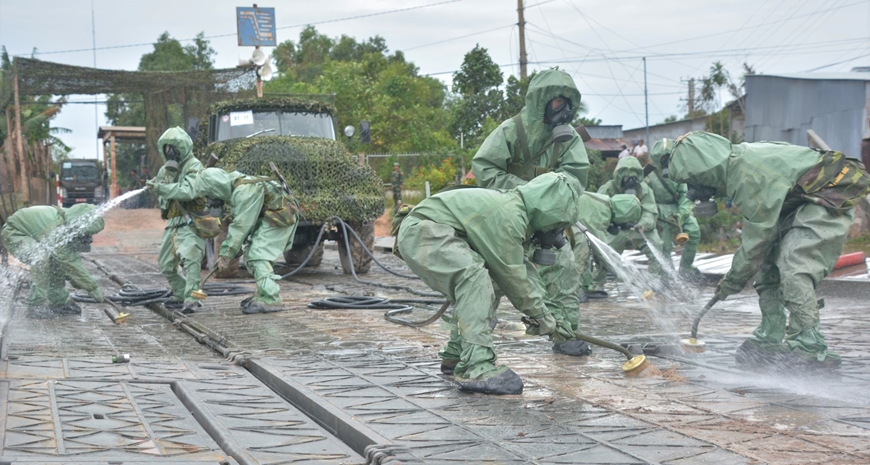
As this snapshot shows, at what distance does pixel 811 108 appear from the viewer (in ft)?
63.2

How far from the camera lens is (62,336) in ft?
26.7

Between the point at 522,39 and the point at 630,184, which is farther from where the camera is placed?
the point at 522,39

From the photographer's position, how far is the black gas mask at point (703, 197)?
6.58m

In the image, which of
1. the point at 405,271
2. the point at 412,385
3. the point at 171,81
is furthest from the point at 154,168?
the point at 412,385

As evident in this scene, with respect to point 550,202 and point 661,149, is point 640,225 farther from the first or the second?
point 550,202

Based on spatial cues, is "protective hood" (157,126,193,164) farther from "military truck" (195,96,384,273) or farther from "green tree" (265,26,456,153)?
"green tree" (265,26,456,153)

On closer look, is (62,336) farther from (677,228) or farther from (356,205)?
(677,228)

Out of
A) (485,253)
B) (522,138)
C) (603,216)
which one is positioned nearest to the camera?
(485,253)

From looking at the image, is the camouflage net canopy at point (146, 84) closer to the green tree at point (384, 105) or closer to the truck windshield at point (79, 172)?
the green tree at point (384, 105)

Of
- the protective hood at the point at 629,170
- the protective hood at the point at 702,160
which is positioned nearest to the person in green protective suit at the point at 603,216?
the protective hood at the point at 629,170

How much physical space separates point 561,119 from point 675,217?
5.29 meters

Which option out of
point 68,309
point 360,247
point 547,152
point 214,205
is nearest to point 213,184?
point 214,205

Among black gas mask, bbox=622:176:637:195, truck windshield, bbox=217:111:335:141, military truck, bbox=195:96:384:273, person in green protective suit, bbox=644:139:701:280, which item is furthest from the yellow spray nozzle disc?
truck windshield, bbox=217:111:335:141

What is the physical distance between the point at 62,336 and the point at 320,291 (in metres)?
4.33
